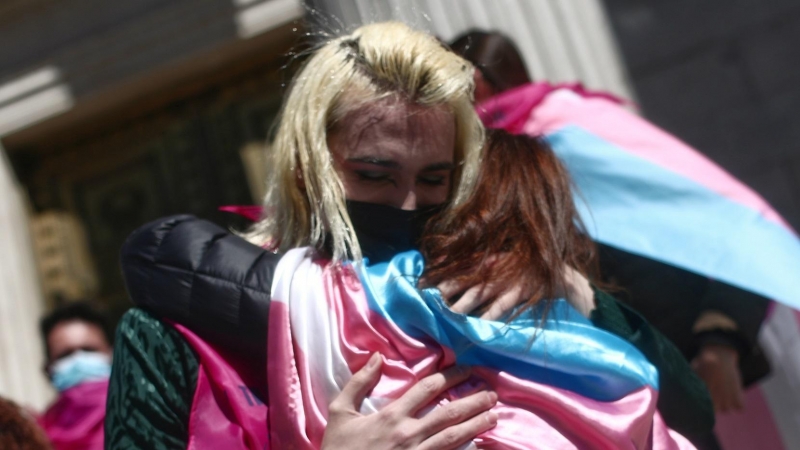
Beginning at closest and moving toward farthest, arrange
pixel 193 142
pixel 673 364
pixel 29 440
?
pixel 673 364 → pixel 29 440 → pixel 193 142

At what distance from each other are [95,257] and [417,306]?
11.9ft

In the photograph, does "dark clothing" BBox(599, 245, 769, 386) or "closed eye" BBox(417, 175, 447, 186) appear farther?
"dark clothing" BBox(599, 245, 769, 386)

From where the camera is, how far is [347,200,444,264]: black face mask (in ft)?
5.20

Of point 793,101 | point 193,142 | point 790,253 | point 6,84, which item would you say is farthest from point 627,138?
point 6,84

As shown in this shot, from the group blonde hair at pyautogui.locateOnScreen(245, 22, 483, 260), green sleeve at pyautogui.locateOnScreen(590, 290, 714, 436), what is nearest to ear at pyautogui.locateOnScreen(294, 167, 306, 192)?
blonde hair at pyautogui.locateOnScreen(245, 22, 483, 260)

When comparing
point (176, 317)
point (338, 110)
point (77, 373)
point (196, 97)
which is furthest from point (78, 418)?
point (338, 110)

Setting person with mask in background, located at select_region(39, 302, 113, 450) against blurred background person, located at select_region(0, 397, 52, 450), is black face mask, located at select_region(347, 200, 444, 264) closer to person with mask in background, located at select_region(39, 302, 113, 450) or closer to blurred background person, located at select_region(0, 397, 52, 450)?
blurred background person, located at select_region(0, 397, 52, 450)

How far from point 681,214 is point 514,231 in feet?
2.99

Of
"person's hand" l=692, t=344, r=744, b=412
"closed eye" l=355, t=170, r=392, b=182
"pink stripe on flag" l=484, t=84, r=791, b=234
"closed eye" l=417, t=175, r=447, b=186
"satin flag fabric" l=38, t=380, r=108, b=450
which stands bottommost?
"person's hand" l=692, t=344, r=744, b=412

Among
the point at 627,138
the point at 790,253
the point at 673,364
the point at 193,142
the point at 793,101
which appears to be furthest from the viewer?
the point at 193,142

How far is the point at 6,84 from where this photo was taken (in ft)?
15.2

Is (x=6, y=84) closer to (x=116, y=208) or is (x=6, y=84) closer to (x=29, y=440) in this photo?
(x=116, y=208)

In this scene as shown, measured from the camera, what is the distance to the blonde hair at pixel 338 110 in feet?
5.26

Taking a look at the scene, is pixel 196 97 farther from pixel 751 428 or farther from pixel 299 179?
pixel 299 179
